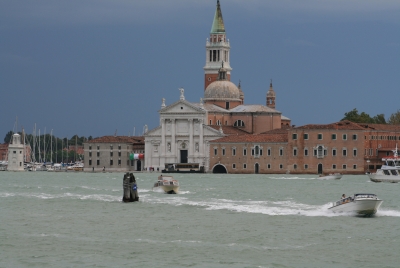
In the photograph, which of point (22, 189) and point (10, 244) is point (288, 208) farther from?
point (22, 189)

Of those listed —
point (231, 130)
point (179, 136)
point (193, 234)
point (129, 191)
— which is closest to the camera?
point (193, 234)

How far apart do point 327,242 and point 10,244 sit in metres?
8.37

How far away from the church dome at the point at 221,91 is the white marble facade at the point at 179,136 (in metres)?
6.50

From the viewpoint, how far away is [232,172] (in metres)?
101

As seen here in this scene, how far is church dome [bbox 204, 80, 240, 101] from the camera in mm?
115062

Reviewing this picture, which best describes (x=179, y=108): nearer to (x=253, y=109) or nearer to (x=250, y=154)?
(x=253, y=109)

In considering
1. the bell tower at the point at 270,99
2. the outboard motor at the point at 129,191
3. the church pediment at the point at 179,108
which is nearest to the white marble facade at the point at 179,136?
the church pediment at the point at 179,108

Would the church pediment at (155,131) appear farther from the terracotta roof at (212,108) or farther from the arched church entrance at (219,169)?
the arched church entrance at (219,169)

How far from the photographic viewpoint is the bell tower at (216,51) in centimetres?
12156

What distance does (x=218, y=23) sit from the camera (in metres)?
123

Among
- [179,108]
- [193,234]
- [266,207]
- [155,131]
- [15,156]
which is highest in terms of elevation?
[179,108]

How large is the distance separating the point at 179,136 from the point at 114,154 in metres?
10.2

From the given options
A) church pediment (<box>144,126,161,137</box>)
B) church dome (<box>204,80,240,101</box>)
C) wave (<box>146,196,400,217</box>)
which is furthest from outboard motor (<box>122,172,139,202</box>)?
church dome (<box>204,80,240,101</box>)

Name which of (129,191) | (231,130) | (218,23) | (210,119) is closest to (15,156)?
(210,119)
